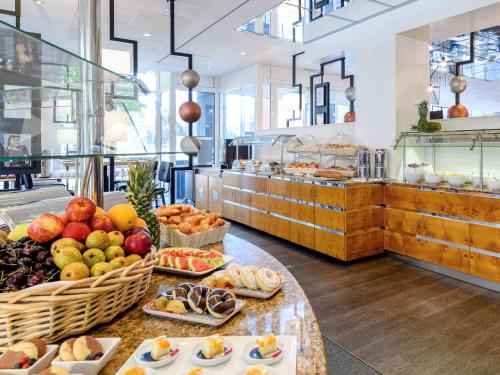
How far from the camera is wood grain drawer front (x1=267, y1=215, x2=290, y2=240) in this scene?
5033 mm

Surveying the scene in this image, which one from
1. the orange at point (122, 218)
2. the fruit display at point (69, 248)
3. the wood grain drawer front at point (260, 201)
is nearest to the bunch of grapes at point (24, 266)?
the fruit display at point (69, 248)

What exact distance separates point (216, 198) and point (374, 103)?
353cm

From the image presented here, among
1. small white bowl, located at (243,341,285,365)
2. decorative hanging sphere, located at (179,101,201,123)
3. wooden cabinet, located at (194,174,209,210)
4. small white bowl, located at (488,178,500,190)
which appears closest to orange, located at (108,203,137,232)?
small white bowl, located at (243,341,285,365)

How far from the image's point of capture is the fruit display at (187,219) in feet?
5.70

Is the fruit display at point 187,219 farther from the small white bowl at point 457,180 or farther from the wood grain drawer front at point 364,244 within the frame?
the small white bowl at point 457,180

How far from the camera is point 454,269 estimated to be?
364 centimetres

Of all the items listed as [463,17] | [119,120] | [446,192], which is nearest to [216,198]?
[446,192]

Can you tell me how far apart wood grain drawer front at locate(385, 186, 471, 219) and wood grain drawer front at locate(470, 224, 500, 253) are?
156 millimetres

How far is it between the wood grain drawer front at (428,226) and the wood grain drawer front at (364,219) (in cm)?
8

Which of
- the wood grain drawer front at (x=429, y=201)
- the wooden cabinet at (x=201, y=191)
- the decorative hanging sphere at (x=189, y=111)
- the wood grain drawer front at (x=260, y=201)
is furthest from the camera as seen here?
the wooden cabinet at (x=201, y=191)

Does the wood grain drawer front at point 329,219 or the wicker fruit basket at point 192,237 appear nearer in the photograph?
the wicker fruit basket at point 192,237

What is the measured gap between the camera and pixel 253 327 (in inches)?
36.5

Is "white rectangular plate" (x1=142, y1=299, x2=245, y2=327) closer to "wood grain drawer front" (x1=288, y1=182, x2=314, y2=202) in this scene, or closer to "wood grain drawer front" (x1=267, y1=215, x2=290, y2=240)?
"wood grain drawer front" (x1=288, y1=182, x2=314, y2=202)

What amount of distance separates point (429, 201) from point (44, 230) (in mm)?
3802
